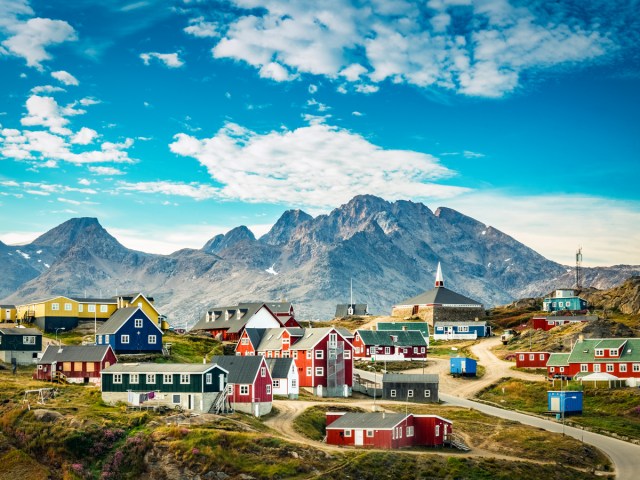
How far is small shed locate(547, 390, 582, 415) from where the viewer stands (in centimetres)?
10131

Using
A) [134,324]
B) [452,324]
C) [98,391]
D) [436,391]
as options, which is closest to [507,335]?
[452,324]

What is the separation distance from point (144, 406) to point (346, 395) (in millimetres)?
32790

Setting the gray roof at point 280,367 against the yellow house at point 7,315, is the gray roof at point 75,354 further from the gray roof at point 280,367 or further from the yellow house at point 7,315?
the yellow house at point 7,315

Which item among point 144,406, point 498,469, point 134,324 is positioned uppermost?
point 134,324

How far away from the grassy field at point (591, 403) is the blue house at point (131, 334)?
41.7 meters

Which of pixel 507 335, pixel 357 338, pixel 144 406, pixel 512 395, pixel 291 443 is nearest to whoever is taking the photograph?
pixel 291 443

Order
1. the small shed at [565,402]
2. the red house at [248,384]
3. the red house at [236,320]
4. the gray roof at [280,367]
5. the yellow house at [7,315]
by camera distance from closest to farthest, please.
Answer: the red house at [248,384]
the gray roof at [280,367]
the small shed at [565,402]
the yellow house at [7,315]
the red house at [236,320]

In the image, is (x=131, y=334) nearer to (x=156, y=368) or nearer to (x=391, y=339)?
(x=156, y=368)

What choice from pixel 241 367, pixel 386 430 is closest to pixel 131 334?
pixel 241 367

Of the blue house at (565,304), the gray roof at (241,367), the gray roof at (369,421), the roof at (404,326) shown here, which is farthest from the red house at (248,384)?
the blue house at (565,304)

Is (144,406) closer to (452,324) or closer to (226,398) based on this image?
(226,398)

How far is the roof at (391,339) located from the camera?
461 feet

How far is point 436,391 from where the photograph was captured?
106750 mm

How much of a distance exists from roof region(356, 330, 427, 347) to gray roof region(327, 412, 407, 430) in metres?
56.6
